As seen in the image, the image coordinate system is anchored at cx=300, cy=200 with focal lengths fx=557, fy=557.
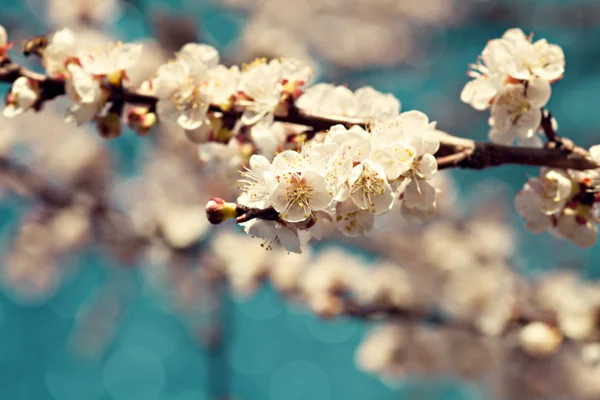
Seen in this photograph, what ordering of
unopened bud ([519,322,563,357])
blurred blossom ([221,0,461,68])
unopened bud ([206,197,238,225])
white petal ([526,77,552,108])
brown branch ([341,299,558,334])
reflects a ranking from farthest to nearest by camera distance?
blurred blossom ([221,0,461,68]), brown branch ([341,299,558,334]), unopened bud ([519,322,563,357]), white petal ([526,77,552,108]), unopened bud ([206,197,238,225])

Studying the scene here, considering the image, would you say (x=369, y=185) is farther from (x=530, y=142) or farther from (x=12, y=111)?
(x=12, y=111)

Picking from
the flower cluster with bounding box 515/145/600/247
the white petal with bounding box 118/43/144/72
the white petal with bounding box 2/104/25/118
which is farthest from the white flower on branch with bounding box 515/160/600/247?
the white petal with bounding box 2/104/25/118

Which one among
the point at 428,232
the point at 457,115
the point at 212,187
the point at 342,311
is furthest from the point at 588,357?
the point at 457,115

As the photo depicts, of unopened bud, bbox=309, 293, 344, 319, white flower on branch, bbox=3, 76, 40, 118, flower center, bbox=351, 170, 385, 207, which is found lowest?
white flower on branch, bbox=3, 76, 40, 118

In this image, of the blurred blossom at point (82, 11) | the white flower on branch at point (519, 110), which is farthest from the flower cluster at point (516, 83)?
the blurred blossom at point (82, 11)

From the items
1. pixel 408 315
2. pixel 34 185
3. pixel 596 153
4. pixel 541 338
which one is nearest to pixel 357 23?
pixel 34 185

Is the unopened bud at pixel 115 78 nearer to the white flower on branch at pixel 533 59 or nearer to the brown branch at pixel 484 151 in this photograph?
the brown branch at pixel 484 151

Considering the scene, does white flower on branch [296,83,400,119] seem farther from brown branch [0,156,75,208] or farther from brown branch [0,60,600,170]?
brown branch [0,156,75,208]
